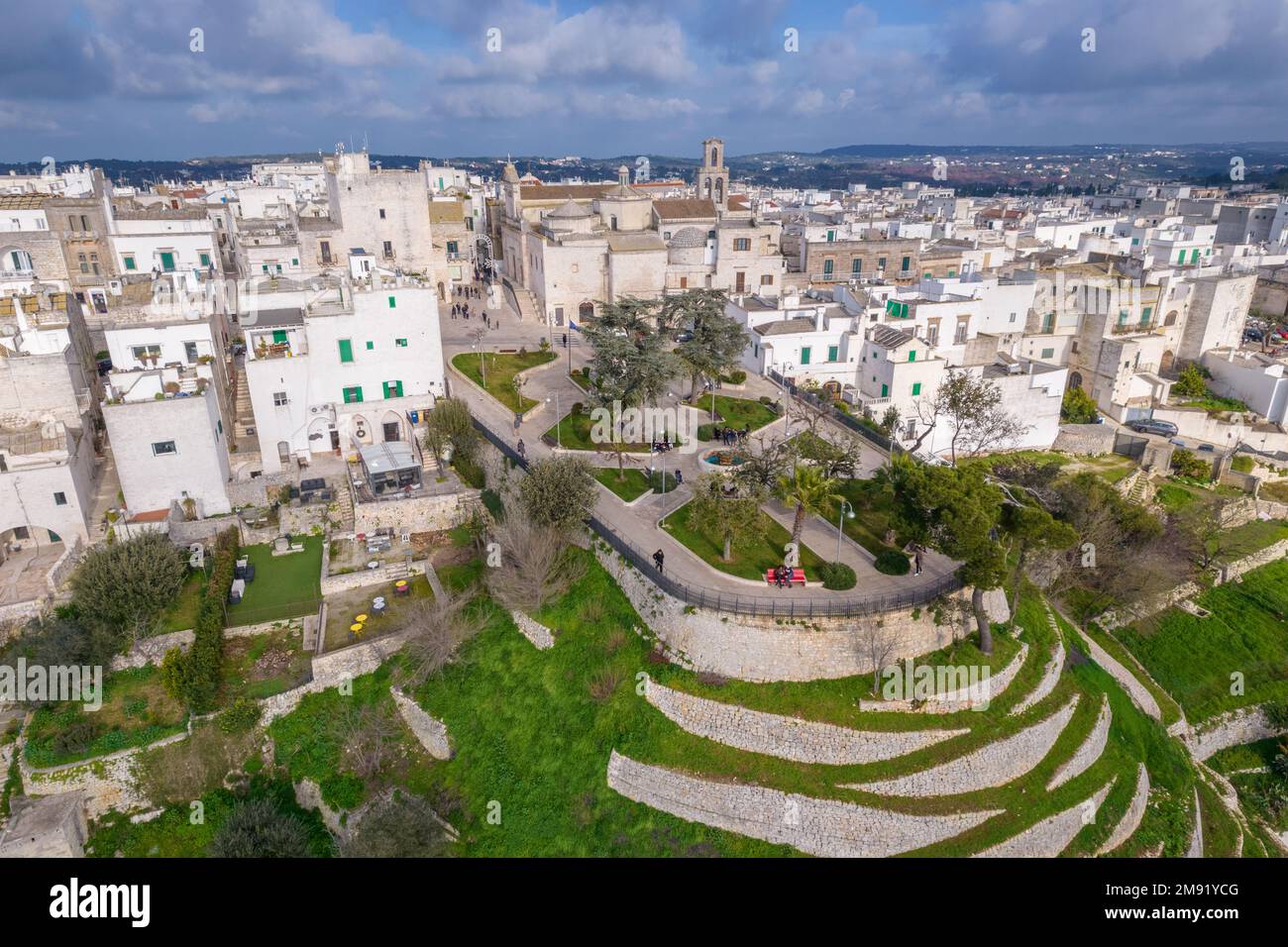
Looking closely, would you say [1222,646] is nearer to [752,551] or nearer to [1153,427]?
[1153,427]

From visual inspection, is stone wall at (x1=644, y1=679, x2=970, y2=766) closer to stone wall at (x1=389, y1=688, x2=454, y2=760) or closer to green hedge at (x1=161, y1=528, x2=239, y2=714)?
stone wall at (x1=389, y1=688, x2=454, y2=760)

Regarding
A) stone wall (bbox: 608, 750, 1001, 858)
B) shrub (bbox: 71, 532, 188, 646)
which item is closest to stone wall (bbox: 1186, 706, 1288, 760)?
stone wall (bbox: 608, 750, 1001, 858)

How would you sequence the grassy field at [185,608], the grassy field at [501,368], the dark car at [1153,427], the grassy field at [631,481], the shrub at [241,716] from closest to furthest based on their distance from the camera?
the shrub at [241,716] → the grassy field at [185,608] → the grassy field at [631,481] → the grassy field at [501,368] → the dark car at [1153,427]

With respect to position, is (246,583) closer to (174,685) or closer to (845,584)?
(174,685)

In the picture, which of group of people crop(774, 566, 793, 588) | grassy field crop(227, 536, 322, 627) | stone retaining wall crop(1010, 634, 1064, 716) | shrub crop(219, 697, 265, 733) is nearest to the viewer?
stone retaining wall crop(1010, 634, 1064, 716)

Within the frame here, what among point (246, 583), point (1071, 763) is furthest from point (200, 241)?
point (1071, 763)

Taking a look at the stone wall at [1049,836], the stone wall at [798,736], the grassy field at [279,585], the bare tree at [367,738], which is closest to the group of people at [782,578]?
the stone wall at [798,736]

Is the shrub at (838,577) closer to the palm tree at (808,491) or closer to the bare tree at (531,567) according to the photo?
the palm tree at (808,491)

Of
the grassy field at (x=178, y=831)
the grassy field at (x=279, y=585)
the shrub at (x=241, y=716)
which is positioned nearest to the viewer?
the grassy field at (x=178, y=831)
